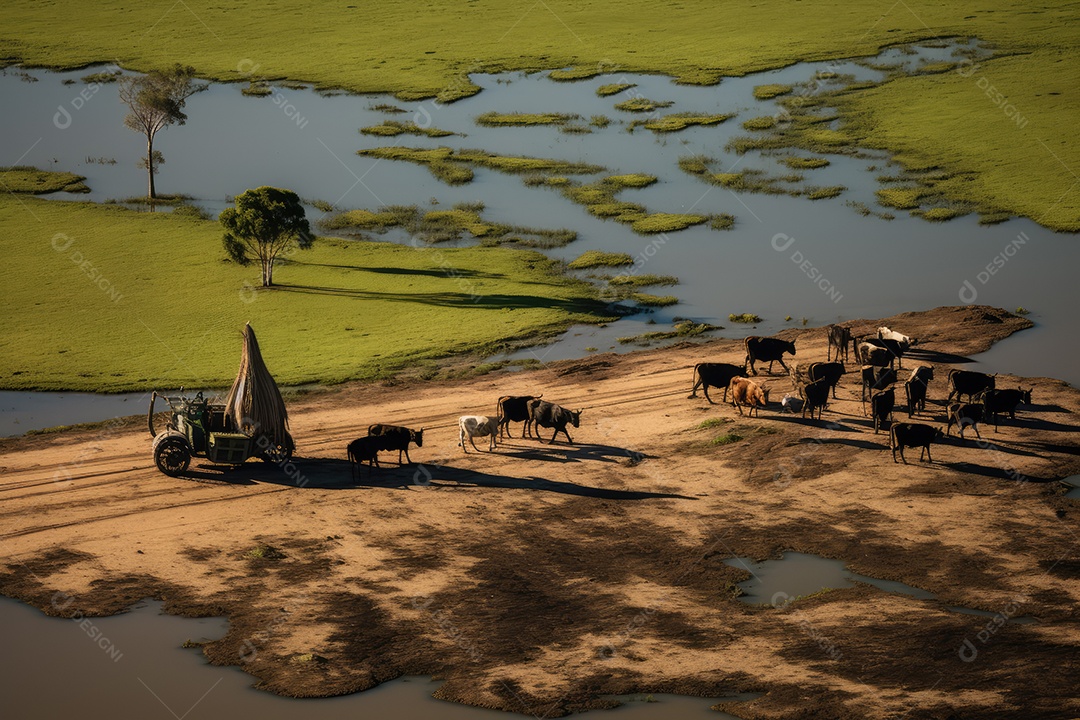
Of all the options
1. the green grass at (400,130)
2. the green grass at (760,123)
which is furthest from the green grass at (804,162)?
the green grass at (400,130)

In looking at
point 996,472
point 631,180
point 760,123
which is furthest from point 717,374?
point 760,123

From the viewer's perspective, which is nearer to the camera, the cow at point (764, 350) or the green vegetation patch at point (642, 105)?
the cow at point (764, 350)

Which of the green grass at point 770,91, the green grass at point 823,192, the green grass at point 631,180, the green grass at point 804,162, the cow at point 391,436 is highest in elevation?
the green grass at point 770,91

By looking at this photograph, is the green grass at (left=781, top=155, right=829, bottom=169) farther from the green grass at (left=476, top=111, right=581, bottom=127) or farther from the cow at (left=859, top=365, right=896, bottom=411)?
the cow at (left=859, top=365, right=896, bottom=411)

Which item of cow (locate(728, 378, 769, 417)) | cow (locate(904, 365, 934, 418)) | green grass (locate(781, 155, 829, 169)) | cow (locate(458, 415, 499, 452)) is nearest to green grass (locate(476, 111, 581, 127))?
green grass (locate(781, 155, 829, 169))

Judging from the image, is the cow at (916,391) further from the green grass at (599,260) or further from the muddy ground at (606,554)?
the green grass at (599,260)

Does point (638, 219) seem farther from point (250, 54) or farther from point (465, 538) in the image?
point (250, 54)
